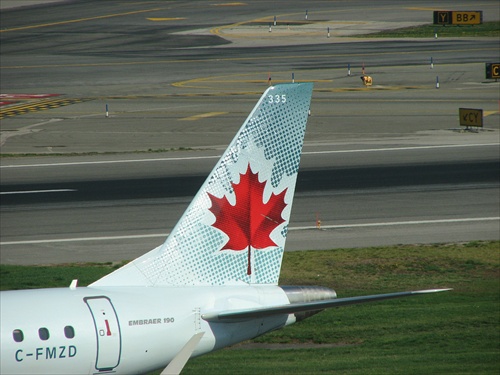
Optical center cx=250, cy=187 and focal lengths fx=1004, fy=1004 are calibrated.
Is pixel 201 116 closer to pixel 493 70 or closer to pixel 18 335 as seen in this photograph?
pixel 493 70

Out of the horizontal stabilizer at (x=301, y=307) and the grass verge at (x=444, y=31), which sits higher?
the grass verge at (x=444, y=31)

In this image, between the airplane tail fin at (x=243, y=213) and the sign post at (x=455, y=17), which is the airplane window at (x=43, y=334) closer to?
the airplane tail fin at (x=243, y=213)

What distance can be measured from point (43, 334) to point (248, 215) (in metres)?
4.16

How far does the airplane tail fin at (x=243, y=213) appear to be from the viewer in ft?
52.1

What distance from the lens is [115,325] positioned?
14.4 metres

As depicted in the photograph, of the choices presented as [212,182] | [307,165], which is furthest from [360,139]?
[212,182]

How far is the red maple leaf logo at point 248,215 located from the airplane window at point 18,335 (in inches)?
153

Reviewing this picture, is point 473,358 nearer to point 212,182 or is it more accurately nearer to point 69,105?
point 212,182

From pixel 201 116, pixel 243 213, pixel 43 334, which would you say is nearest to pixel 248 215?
pixel 243 213

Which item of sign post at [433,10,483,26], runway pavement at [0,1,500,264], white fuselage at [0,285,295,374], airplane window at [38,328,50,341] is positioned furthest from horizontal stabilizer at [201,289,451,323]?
sign post at [433,10,483,26]

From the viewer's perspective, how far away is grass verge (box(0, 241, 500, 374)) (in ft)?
67.6

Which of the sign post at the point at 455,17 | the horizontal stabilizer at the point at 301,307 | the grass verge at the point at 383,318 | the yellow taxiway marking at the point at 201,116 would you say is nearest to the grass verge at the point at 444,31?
the sign post at the point at 455,17

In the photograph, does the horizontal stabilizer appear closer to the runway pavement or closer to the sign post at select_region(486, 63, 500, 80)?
the runway pavement

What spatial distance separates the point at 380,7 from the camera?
114500 millimetres
